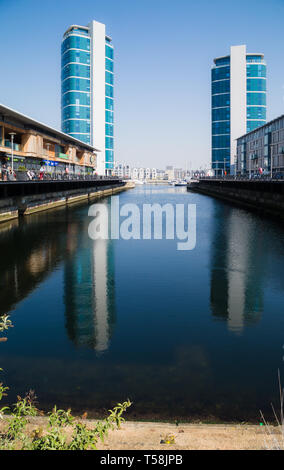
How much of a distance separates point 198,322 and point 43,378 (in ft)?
20.7

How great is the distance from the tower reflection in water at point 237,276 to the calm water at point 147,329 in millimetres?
73

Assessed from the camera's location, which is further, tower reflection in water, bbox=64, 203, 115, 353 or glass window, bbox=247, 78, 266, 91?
glass window, bbox=247, 78, 266, 91

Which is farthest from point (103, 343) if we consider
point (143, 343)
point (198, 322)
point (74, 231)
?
point (74, 231)

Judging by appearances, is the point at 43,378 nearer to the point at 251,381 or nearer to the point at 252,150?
the point at 251,381

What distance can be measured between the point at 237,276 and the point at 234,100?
180 meters

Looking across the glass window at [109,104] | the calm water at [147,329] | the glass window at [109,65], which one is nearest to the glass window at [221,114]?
the glass window at [109,104]

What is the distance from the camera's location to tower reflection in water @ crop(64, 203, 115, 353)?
14059 millimetres

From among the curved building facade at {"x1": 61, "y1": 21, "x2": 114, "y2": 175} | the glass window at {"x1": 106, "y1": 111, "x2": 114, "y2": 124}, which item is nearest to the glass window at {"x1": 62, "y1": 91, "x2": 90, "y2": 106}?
the curved building facade at {"x1": 61, "y1": 21, "x2": 114, "y2": 175}

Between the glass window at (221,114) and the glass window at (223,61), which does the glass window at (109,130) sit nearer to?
the glass window at (221,114)

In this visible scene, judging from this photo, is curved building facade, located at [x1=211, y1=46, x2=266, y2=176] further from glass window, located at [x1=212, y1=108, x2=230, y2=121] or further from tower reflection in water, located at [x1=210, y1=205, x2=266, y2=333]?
tower reflection in water, located at [x1=210, y1=205, x2=266, y2=333]

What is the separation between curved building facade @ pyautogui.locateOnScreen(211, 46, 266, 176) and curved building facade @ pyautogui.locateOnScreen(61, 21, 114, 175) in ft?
165

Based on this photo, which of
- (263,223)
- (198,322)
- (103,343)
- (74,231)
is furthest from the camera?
(263,223)
